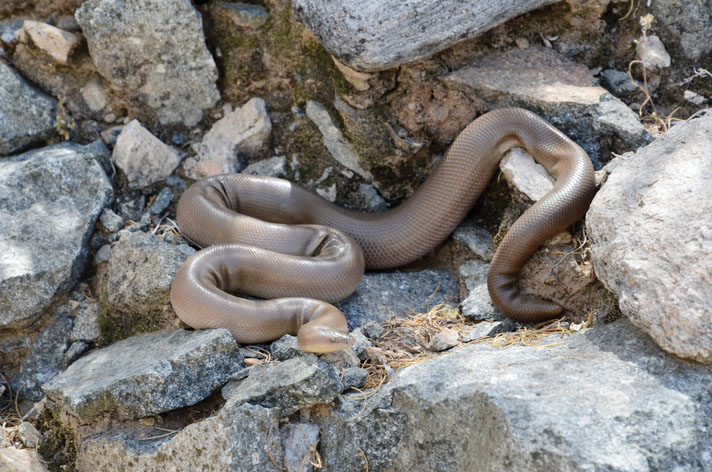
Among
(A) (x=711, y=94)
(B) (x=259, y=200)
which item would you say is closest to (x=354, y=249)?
(B) (x=259, y=200)

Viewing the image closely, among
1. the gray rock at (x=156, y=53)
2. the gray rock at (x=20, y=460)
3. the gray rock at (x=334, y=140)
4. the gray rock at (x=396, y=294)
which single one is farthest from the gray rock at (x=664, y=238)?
the gray rock at (x=20, y=460)

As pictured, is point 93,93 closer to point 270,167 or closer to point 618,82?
point 270,167

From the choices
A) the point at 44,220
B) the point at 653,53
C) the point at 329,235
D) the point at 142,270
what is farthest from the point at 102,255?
the point at 653,53

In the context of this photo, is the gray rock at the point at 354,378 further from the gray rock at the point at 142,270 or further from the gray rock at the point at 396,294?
the gray rock at the point at 142,270

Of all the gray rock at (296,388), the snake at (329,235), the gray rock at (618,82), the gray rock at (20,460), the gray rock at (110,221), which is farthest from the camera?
the gray rock at (618,82)

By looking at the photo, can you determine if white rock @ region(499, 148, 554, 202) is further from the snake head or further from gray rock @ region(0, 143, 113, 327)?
gray rock @ region(0, 143, 113, 327)

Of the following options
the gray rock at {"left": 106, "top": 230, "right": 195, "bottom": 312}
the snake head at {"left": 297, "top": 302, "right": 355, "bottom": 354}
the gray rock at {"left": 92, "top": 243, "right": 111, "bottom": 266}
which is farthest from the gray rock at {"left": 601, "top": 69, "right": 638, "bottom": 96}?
the gray rock at {"left": 92, "top": 243, "right": 111, "bottom": 266}
